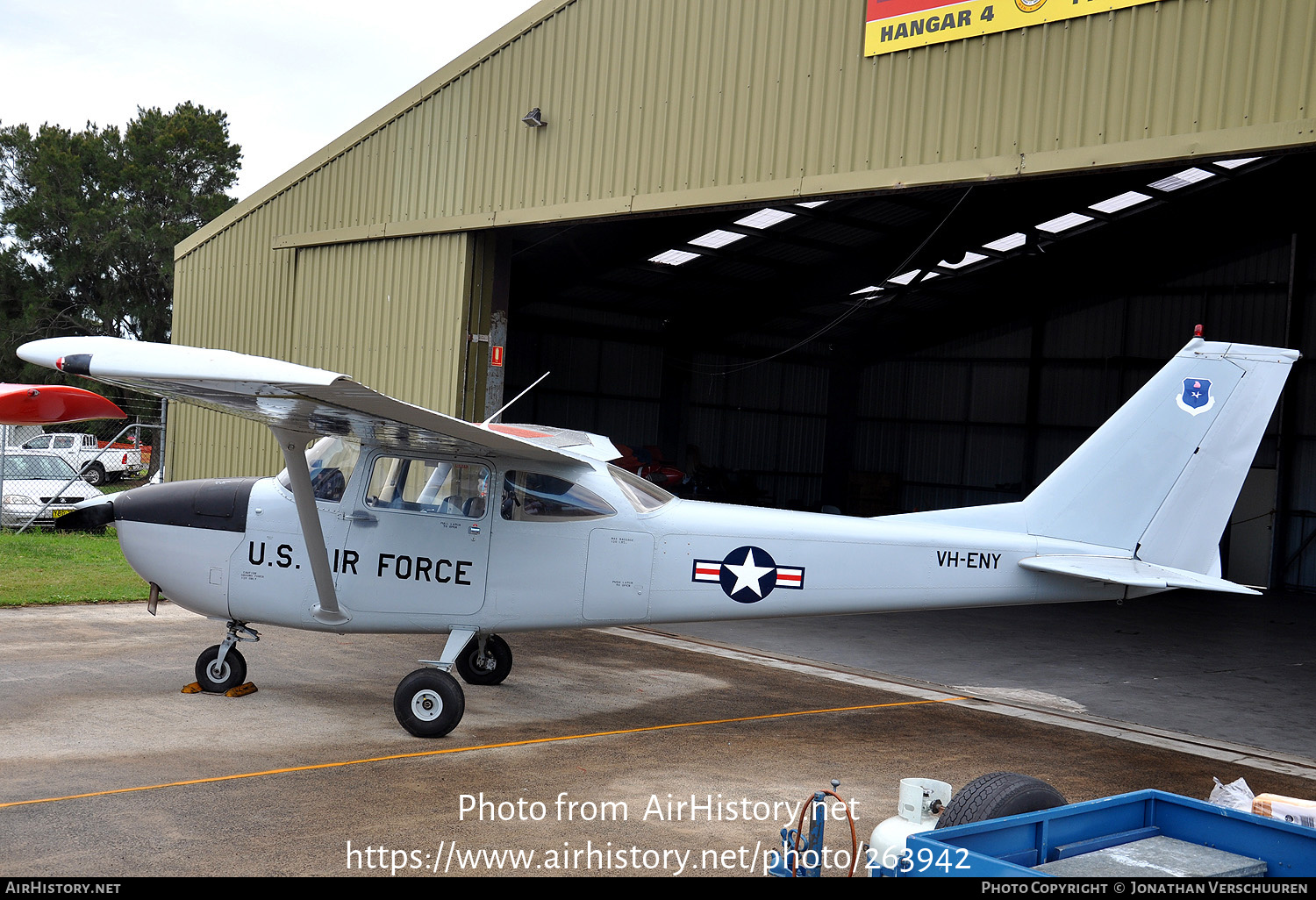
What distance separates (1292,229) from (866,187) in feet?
65.2

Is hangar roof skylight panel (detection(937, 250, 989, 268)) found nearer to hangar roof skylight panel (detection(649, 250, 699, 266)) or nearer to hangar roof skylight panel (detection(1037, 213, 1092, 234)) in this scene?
hangar roof skylight panel (detection(1037, 213, 1092, 234))

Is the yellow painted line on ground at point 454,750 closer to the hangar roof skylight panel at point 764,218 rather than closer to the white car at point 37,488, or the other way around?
the hangar roof skylight panel at point 764,218

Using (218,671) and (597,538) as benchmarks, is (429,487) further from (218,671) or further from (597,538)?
(218,671)

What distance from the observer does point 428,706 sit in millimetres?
7367

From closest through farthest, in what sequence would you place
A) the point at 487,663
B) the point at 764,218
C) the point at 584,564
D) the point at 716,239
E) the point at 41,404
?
the point at 584,564 → the point at 487,663 → the point at 41,404 → the point at 764,218 → the point at 716,239

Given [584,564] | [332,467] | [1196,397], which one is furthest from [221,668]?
[1196,397]

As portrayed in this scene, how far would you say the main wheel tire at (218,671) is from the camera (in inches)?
328

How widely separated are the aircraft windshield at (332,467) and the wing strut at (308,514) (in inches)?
9.5

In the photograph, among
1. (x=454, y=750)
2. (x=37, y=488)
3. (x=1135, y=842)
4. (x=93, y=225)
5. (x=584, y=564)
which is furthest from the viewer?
(x=93, y=225)

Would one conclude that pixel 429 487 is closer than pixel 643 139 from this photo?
Yes

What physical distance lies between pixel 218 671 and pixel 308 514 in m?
1.97

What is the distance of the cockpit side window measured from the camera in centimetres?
786
